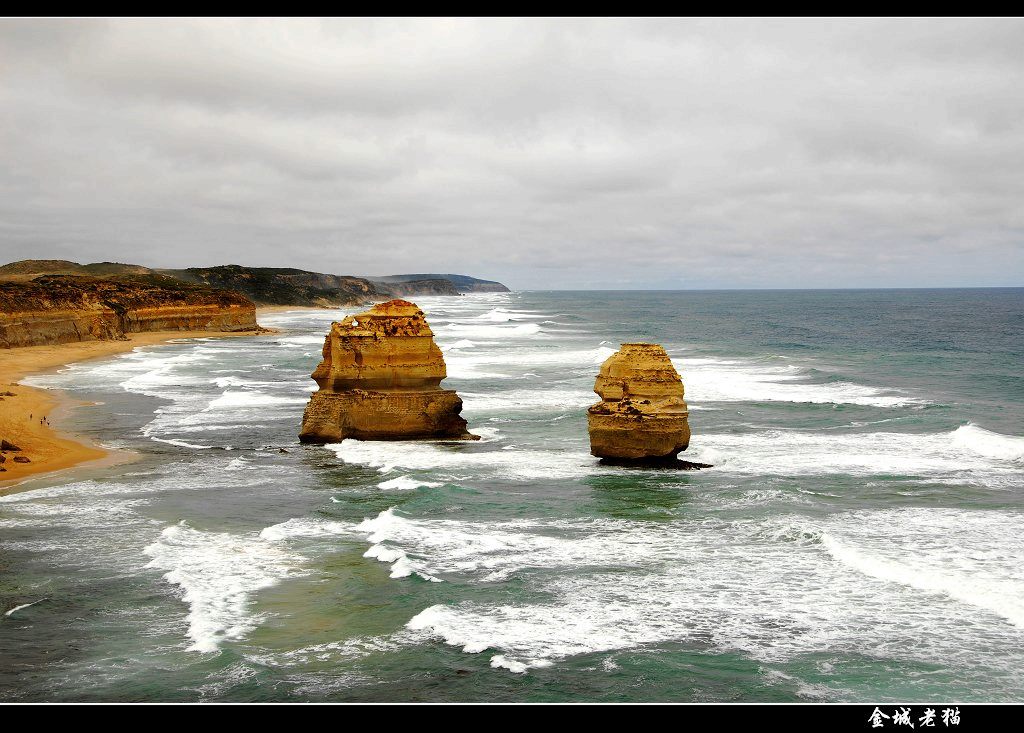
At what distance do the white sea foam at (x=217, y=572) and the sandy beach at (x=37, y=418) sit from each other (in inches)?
317

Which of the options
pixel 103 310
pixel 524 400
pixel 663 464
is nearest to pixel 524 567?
pixel 663 464

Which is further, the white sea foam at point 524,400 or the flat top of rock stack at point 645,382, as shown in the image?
the white sea foam at point 524,400

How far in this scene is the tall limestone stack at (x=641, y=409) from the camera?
23359 millimetres

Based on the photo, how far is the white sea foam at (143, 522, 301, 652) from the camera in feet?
43.9

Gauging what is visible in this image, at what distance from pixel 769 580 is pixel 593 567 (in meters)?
3.02

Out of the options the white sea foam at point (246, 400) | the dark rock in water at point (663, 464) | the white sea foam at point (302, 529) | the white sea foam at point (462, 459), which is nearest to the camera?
the white sea foam at point (302, 529)

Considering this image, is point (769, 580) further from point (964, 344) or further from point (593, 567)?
point (964, 344)

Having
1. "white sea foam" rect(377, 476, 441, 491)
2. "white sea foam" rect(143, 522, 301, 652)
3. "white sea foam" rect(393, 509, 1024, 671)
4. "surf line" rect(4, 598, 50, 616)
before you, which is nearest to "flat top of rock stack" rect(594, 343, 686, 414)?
"white sea foam" rect(393, 509, 1024, 671)

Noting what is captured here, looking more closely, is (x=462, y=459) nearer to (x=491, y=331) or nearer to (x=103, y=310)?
(x=103, y=310)

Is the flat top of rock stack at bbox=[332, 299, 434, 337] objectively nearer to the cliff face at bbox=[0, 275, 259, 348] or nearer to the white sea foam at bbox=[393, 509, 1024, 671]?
the white sea foam at bbox=[393, 509, 1024, 671]

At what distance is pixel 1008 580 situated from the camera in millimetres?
15188

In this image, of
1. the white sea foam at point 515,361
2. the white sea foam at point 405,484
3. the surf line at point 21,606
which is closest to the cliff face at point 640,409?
the white sea foam at point 405,484

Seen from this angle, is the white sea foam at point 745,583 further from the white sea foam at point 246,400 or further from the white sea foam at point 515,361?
the white sea foam at point 515,361
